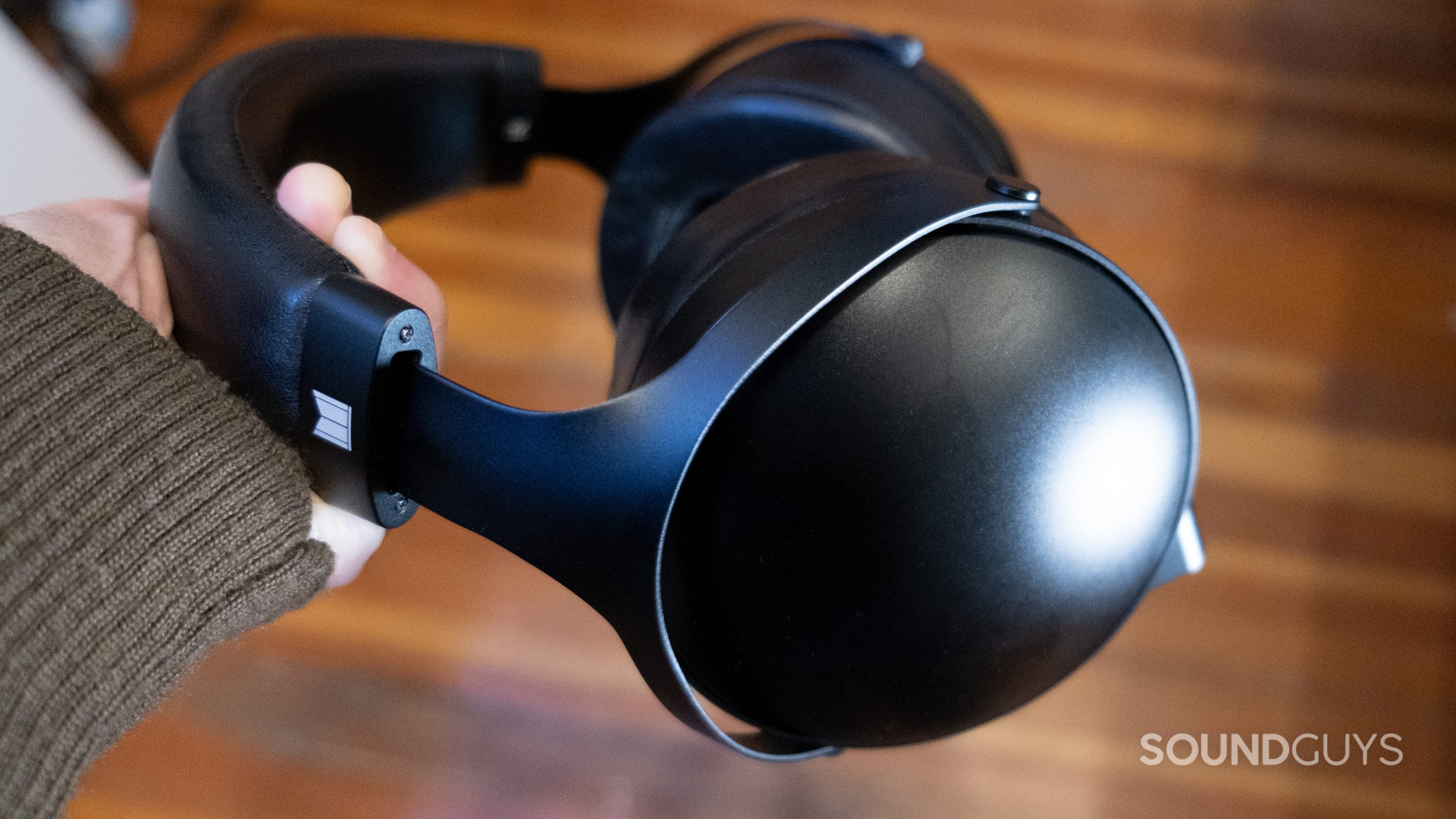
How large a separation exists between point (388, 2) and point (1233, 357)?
82 centimetres

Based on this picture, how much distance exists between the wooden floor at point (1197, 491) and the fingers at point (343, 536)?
177 mm

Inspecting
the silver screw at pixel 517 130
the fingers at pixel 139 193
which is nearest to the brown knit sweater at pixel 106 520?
the fingers at pixel 139 193

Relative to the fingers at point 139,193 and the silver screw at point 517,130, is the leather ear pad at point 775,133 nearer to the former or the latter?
the silver screw at point 517,130

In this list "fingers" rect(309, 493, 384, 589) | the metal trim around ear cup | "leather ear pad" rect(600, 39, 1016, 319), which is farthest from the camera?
"leather ear pad" rect(600, 39, 1016, 319)

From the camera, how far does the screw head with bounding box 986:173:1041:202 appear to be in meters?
0.37

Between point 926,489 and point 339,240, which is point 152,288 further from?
point 926,489

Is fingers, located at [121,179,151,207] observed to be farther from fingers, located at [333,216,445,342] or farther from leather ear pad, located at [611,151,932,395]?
leather ear pad, located at [611,151,932,395]

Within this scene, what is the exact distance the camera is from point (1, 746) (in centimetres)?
34

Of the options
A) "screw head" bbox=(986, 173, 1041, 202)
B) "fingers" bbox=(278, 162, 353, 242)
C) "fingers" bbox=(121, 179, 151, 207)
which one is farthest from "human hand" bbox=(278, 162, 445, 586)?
"screw head" bbox=(986, 173, 1041, 202)

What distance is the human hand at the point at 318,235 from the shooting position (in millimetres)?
416

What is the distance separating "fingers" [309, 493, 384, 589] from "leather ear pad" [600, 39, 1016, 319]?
16 cm

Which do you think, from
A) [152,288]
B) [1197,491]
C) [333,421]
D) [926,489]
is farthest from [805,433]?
[1197,491]

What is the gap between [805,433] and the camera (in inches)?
13.3

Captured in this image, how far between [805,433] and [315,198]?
0.22 meters
